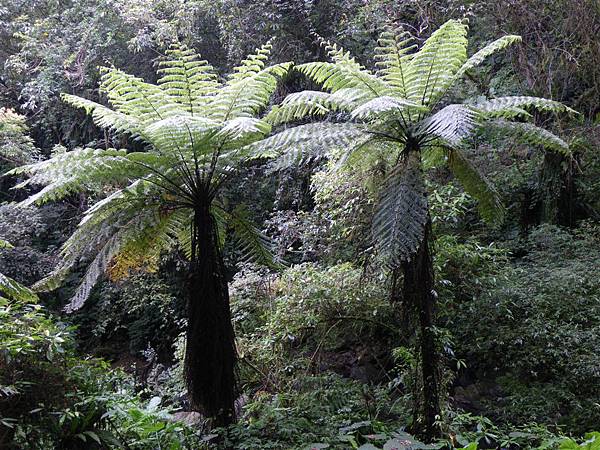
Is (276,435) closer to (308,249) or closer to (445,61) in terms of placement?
(445,61)

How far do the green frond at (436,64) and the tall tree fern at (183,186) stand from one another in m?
0.80

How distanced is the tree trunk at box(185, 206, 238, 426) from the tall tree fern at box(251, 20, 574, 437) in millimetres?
706

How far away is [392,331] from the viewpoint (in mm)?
4855

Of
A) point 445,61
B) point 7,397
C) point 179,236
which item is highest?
point 445,61

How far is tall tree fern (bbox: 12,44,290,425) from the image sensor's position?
10.4ft

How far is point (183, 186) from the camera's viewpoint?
341 cm

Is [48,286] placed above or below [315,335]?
above

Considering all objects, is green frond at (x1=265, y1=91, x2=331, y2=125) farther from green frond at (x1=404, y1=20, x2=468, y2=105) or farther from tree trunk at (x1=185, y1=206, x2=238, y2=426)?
tree trunk at (x1=185, y1=206, x2=238, y2=426)

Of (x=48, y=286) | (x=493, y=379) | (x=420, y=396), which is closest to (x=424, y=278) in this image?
(x=420, y=396)

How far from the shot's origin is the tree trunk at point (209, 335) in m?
3.21

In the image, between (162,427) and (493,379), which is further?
(493,379)

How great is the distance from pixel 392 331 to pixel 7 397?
3.38 metres

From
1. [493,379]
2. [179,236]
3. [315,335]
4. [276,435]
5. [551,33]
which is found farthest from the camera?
[551,33]

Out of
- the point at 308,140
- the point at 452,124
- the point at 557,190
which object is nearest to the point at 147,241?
the point at 308,140
